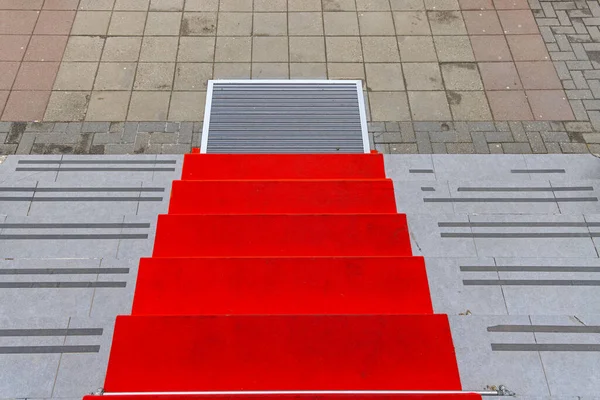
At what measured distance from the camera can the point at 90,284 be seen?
168 inches

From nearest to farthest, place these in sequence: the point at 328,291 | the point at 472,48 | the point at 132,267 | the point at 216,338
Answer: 1. the point at 216,338
2. the point at 328,291
3. the point at 132,267
4. the point at 472,48

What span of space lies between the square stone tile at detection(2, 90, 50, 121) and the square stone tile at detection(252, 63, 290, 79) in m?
3.04

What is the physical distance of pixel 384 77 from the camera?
6.90m

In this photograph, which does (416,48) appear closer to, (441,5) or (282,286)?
(441,5)

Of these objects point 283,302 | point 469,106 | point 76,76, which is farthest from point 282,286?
point 76,76

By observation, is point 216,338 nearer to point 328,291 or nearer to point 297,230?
point 328,291

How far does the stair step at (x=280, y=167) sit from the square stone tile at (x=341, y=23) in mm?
2835

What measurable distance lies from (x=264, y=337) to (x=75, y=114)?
4.92 m

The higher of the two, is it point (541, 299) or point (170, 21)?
point (170, 21)

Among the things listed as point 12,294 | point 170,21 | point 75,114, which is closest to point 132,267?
point 12,294

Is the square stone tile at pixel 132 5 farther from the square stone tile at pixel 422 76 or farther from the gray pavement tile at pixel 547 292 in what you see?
the gray pavement tile at pixel 547 292

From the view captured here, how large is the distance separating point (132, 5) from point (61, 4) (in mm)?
1185

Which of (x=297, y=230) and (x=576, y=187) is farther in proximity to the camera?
(x=576, y=187)

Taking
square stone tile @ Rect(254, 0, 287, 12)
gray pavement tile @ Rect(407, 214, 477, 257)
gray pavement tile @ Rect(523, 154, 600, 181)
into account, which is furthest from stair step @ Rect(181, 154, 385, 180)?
square stone tile @ Rect(254, 0, 287, 12)
